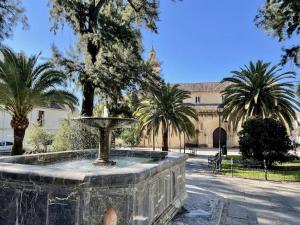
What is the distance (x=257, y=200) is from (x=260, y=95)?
47.5 feet

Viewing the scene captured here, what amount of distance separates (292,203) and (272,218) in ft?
8.40

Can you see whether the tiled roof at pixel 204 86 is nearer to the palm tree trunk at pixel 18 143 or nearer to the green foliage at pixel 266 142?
the green foliage at pixel 266 142

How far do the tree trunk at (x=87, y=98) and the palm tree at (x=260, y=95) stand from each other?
10.6 meters

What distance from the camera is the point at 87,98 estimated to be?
2009cm

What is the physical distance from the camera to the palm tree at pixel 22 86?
15.1m

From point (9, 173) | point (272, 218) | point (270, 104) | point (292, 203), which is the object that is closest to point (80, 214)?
point (9, 173)

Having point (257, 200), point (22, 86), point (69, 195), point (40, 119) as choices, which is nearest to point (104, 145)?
point (69, 195)

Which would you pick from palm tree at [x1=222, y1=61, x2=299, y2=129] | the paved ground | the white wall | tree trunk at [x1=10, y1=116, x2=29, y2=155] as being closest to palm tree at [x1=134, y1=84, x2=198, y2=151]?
palm tree at [x1=222, y1=61, x2=299, y2=129]

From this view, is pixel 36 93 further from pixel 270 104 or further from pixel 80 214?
pixel 270 104

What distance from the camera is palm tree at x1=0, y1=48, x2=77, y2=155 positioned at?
15062 mm

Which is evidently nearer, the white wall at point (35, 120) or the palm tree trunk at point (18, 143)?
the palm tree trunk at point (18, 143)

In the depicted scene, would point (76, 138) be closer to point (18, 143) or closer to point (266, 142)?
point (18, 143)

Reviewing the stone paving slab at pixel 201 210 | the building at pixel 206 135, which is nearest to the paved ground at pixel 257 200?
the stone paving slab at pixel 201 210

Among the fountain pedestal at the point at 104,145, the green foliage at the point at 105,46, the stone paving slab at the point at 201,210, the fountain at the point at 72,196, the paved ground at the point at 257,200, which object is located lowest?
the paved ground at the point at 257,200
